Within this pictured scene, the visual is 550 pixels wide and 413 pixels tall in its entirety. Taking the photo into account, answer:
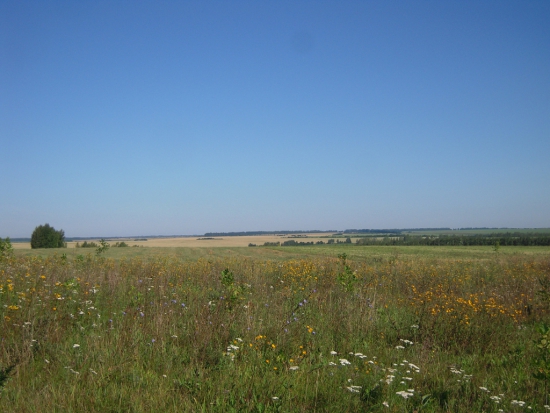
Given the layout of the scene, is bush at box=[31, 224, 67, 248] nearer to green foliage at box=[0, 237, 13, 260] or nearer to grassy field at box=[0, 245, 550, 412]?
green foliage at box=[0, 237, 13, 260]

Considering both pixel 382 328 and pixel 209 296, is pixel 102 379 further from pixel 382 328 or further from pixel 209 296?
pixel 382 328

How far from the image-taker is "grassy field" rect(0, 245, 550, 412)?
3.69 metres

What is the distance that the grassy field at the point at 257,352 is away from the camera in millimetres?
3689

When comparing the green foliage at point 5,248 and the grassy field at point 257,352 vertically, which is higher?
the green foliage at point 5,248

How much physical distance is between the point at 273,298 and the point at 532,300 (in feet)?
19.0

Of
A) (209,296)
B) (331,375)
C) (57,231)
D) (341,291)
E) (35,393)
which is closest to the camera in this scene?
(35,393)

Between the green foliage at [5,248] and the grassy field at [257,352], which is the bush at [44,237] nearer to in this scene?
the green foliage at [5,248]

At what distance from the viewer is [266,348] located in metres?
5.10

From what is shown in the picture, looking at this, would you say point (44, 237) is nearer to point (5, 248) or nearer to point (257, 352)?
point (5, 248)

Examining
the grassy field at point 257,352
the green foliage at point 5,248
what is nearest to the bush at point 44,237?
the green foliage at point 5,248

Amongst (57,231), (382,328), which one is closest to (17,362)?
(382,328)

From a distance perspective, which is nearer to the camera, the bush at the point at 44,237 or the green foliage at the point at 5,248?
the green foliage at the point at 5,248

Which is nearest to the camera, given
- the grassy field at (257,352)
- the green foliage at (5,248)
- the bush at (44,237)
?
the grassy field at (257,352)

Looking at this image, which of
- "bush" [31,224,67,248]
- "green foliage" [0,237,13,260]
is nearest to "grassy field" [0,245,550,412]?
"green foliage" [0,237,13,260]
